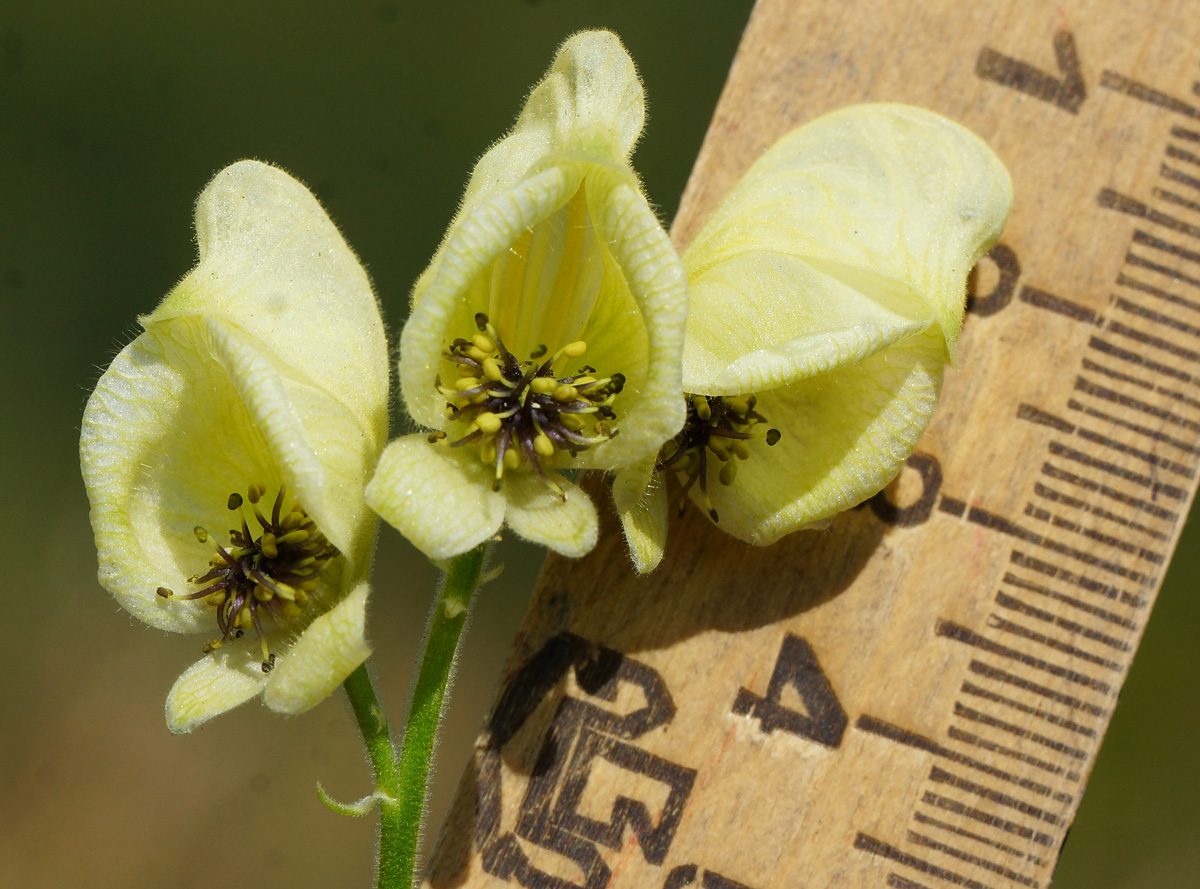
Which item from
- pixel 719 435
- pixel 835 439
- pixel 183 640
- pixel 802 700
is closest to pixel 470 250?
pixel 719 435

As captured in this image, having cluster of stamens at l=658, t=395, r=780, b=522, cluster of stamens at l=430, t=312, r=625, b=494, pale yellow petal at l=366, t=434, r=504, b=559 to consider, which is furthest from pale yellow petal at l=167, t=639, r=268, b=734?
cluster of stamens at l=658, t=395, r=780, b=522

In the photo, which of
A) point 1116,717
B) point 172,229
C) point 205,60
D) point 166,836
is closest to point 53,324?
point 172,229

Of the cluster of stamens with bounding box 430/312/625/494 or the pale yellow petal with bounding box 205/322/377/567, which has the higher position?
the cluster of stamens with bounding box 430/312/625/494

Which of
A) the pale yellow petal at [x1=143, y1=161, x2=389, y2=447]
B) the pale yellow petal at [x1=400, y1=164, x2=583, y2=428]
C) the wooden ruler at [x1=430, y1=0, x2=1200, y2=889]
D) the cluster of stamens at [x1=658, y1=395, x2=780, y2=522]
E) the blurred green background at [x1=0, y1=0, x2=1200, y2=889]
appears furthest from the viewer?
the blurred green background at [x1=0, y1=0, x2=1200, y2=889]

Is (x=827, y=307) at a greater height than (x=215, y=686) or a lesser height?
greater

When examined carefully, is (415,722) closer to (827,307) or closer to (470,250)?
(470,250)

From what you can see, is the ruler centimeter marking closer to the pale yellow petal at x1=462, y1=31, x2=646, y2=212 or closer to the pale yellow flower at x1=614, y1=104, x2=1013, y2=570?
the pale yellow flower at x1=614, y1=104, x2=1013, y2=570
